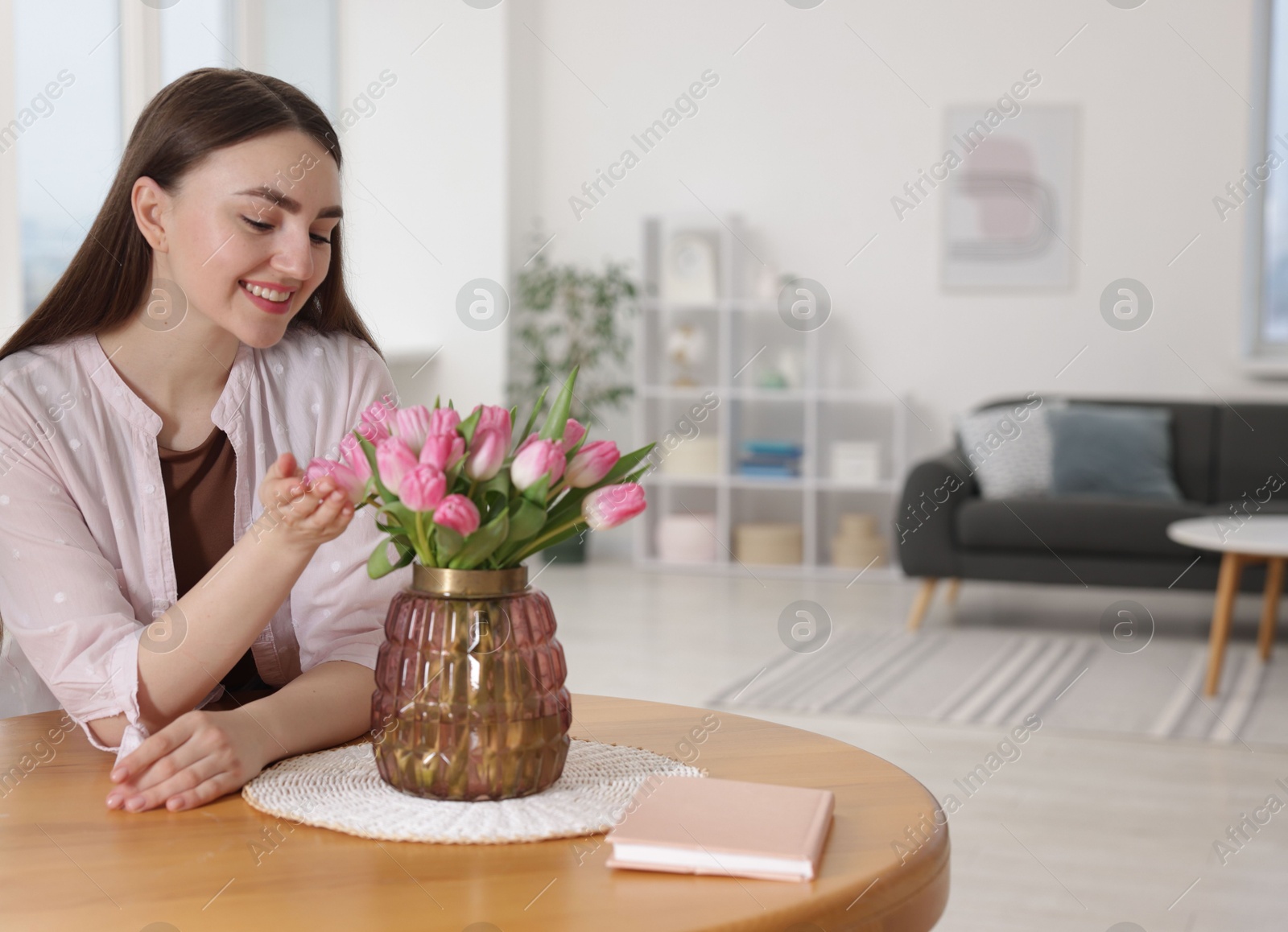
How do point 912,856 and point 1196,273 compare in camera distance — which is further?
point 1196,273

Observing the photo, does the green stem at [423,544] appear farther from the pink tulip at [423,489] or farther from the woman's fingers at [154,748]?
the woman's fingers at [154,748]

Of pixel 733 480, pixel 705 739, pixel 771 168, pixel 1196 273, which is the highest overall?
pixel 771 168

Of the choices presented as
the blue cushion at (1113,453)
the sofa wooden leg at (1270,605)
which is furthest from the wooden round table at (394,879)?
the blue cushion at (1113,453)

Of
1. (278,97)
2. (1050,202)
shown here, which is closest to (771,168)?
(1050,202)

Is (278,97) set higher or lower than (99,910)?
higher

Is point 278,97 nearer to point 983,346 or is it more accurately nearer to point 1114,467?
point 1114,467

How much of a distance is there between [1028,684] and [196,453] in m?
3.21

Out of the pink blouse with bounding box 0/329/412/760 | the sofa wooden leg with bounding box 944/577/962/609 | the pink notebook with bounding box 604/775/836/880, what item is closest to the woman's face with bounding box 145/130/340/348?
the pink blouse with bounding box 0/329/412/760

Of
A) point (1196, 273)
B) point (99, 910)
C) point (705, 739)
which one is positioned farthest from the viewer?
point (1196, 273)

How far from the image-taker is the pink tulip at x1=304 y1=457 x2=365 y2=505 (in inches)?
39.6

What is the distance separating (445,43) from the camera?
627cm

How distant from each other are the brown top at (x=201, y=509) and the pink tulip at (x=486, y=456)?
22.3 inches

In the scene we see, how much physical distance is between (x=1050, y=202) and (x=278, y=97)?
5116mm

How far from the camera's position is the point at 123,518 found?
1352mm
